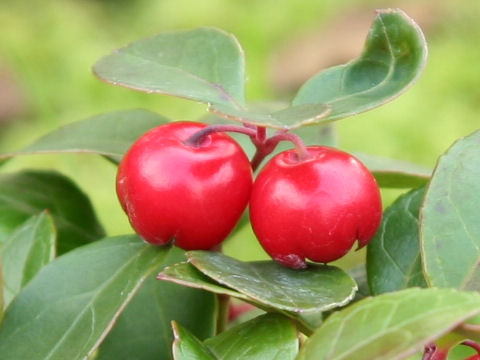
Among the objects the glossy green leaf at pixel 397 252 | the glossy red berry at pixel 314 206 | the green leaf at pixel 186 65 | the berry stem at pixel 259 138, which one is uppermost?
the green leaf at pixel 186 65

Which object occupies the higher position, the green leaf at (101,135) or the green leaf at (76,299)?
the green leaf at (101,135)

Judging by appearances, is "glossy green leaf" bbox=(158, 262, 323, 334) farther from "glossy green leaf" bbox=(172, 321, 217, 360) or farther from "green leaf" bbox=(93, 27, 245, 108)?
"green leaf" bbox=(93, 27, 245, 108)

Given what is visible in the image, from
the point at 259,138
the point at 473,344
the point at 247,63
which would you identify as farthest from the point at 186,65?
the point at 247,63

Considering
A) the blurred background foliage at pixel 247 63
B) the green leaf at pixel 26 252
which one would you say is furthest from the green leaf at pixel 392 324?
the blurred background foliage at pixel 247 63

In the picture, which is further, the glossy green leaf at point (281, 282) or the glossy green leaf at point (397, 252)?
the glossy green leaf at point (397, 252)

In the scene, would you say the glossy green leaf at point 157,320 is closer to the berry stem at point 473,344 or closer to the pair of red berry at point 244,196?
the pair of red berry at point 244,196

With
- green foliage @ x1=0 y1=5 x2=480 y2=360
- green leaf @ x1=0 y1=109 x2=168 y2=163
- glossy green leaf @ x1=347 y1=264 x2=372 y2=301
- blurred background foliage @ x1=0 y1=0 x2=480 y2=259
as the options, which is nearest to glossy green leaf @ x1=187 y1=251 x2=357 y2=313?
green foliage @ x1=0 y1=5 x2=480 y2=360
